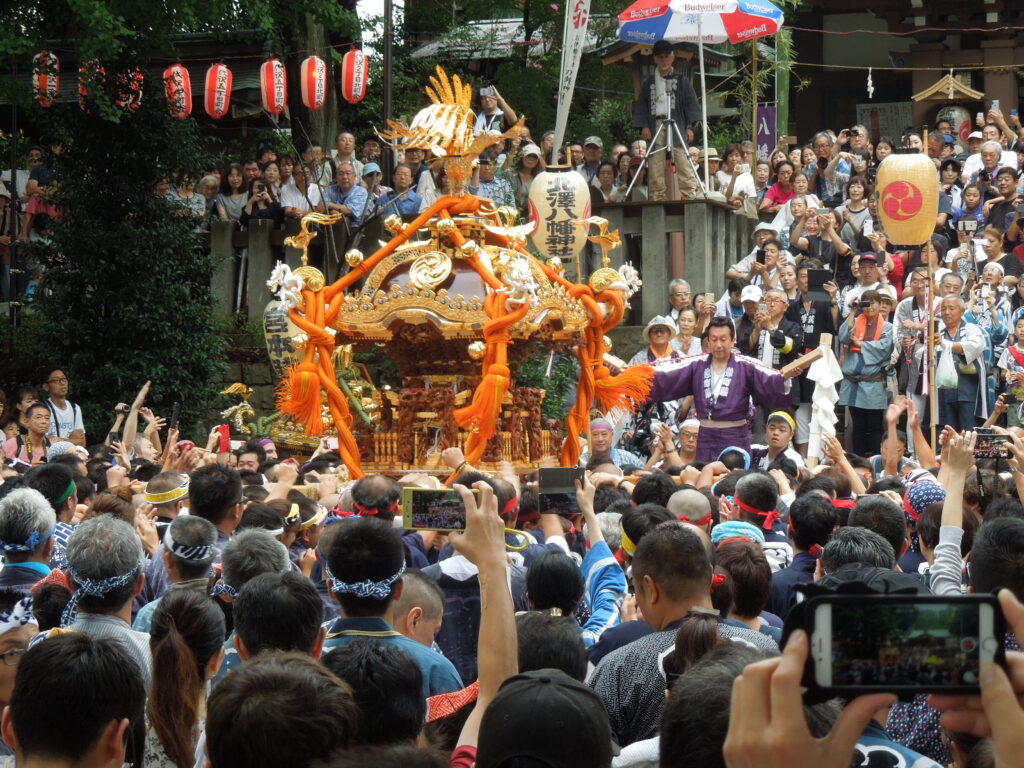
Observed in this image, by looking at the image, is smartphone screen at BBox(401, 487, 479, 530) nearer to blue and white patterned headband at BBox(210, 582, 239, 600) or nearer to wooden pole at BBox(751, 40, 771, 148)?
blue and white patterned headband at BBox(210, 582, 239, 600)

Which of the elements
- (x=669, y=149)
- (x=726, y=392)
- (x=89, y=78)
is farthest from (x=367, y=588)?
(x=669, y=149)

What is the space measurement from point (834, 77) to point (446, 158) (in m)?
14.5

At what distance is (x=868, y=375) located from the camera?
12.5 m

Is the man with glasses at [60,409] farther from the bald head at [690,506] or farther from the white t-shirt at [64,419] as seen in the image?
the bald head at [690,506]

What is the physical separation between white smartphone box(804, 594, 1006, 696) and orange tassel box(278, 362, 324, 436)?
7.57 m

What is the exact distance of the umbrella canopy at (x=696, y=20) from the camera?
1516 cm

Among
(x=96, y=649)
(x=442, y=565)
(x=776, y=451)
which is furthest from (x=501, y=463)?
(x=96, y=649)

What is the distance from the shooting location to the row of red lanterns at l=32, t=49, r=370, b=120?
43.5 ft

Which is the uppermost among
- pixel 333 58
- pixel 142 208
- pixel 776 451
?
pixel 333 58

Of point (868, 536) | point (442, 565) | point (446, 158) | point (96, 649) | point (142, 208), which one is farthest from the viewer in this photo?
point (142, 208)

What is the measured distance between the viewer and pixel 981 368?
39.8 ft

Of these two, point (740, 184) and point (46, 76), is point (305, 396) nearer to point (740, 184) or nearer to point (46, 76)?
point (46, 76)

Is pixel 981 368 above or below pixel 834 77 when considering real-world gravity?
below

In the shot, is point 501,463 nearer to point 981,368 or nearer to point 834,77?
point 981,368
